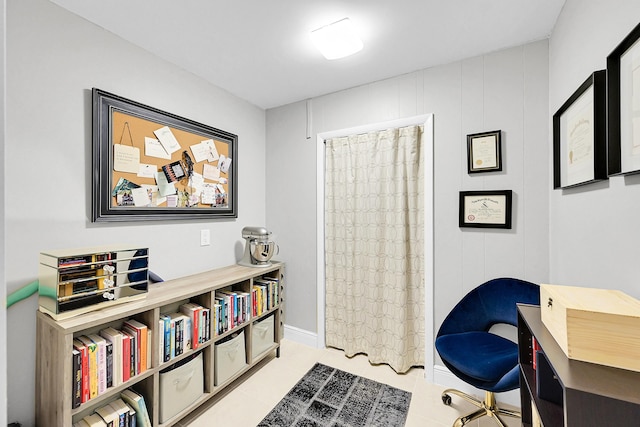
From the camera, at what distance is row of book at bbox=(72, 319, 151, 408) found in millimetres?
1255

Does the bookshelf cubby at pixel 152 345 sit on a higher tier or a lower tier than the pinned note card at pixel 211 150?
lower

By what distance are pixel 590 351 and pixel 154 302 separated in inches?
72.0

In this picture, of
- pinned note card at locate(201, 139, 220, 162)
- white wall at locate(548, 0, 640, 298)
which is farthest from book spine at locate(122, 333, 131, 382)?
white wall at locate(548, 0, 640, 298)

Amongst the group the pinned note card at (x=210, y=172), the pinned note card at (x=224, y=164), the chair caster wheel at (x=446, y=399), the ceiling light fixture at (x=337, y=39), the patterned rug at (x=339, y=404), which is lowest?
the patterned rug at (x=339, y=404)

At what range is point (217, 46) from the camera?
184 cm

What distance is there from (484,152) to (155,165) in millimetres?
2303

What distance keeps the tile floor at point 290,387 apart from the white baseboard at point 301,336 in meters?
0.06

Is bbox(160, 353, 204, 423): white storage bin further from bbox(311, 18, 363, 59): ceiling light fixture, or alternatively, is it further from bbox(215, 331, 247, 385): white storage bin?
bbox(311, 18, 363, 59): ceiling light fixture

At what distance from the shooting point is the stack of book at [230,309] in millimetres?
1938

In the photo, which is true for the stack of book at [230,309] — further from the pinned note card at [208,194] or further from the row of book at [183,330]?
the pinned note card at [208,194]

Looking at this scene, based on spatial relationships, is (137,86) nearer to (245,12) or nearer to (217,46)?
(217,46)

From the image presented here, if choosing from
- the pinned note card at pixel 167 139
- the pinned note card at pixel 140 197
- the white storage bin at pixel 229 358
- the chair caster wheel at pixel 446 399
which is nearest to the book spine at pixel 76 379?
the white storage bin at pixel 229 358

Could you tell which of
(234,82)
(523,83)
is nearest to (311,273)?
(234,82)

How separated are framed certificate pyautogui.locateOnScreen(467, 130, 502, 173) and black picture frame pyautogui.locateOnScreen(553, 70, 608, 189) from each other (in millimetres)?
308
